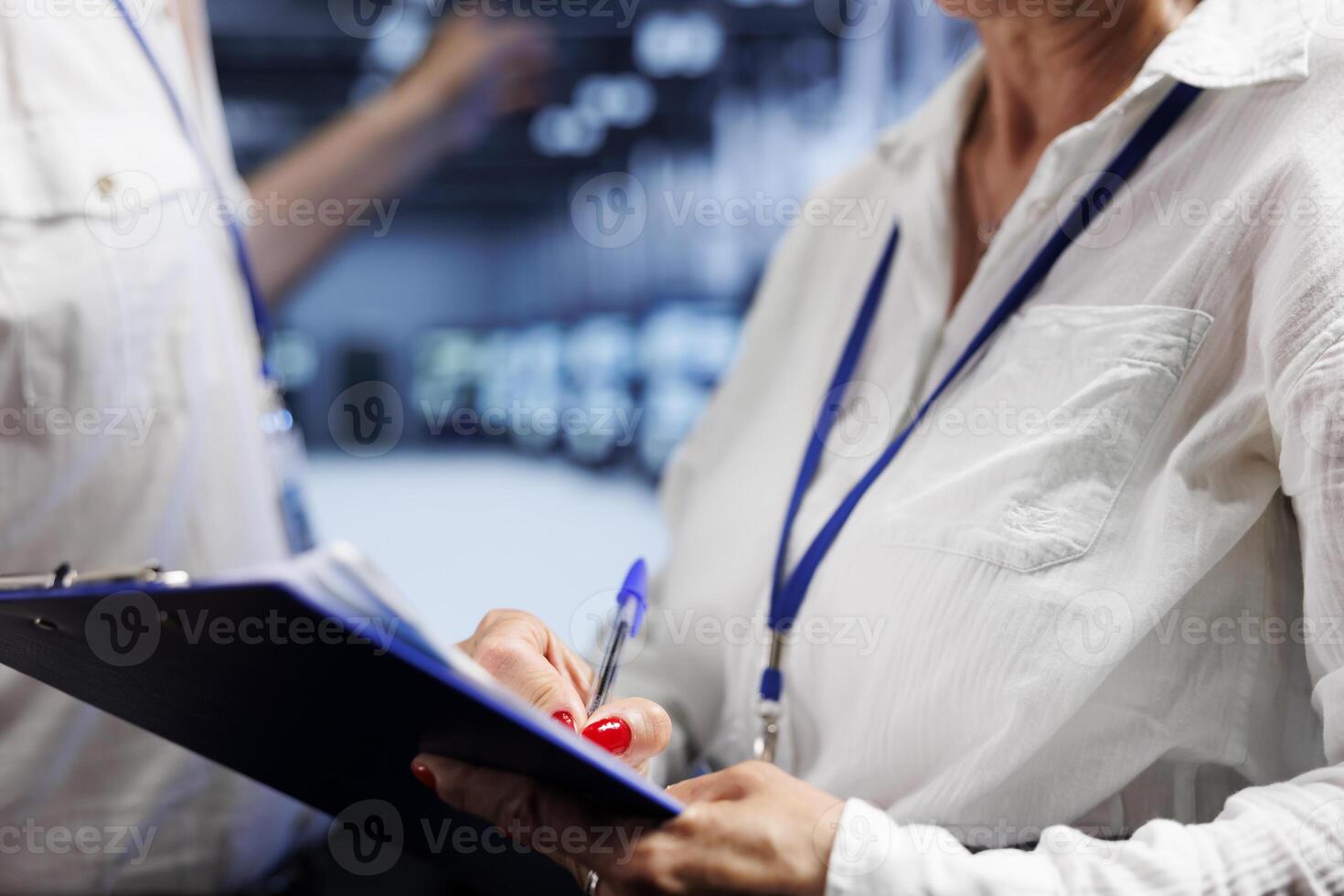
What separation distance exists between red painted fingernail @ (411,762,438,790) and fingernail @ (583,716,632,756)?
103mm

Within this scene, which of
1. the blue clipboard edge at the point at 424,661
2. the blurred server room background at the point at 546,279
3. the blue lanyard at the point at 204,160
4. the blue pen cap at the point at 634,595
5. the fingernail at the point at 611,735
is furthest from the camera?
the blurred server room background at the point at 546,279

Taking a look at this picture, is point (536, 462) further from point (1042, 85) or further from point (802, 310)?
point (1042, 85)

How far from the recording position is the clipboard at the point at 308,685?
495 millimetres

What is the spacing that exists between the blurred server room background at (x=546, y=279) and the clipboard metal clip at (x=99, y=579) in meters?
1.44

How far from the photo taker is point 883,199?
3.95ft

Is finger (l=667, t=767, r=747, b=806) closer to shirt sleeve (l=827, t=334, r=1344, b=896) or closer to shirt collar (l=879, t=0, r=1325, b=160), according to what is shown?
shirt sleeve (l=827, t=334, r=1344, b=896)

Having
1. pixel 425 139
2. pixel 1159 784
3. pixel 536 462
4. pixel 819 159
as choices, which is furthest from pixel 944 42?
pixel 1159 784

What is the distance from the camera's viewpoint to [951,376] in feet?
3.04

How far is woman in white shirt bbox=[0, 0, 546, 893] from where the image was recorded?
974 mm

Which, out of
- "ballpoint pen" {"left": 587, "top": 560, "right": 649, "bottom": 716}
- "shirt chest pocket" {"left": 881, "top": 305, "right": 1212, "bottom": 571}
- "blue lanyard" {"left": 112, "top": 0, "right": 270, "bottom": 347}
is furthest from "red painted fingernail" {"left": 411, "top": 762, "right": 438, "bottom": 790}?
"blue lanyard" {"left": 112, "top": 0, "right": 270, "bottom": 347}

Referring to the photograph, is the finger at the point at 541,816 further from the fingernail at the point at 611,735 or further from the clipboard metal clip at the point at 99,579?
the clipboard metal clip at the point at 99,579

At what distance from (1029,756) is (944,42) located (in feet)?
5.38

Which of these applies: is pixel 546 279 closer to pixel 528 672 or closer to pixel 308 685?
pixel 528 672

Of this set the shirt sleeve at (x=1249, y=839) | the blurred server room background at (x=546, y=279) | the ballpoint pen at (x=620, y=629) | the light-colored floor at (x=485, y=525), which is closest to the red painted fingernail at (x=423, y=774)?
the ballpoint pen at (x=620, y=629)
